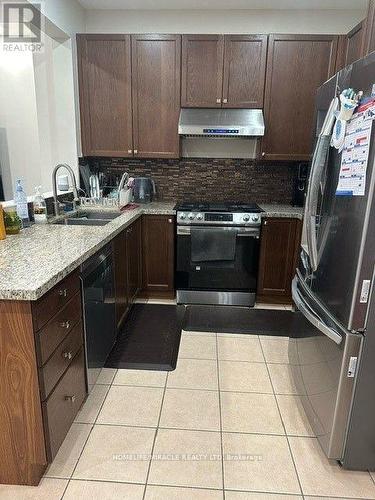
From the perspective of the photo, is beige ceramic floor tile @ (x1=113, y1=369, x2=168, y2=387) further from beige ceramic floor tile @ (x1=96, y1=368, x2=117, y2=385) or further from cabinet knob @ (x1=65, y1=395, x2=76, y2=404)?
cabinet knob @ (x1=65, y1=395, x2=76, y2=404)

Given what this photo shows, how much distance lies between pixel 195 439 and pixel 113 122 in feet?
8.97

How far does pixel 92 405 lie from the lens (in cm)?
191

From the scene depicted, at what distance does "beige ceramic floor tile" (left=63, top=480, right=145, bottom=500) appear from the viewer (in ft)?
4.56

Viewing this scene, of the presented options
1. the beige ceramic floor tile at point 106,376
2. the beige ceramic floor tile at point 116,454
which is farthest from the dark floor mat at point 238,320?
the beige ceramic floor tile at point 116,454

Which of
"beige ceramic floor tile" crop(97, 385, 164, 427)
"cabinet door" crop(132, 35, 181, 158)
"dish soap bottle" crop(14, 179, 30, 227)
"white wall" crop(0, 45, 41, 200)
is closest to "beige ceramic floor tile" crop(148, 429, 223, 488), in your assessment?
"beige ceramic floor tile" crop(97, 385, 164, 427)

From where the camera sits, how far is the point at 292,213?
3021 millimetres

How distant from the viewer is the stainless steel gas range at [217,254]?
3.02 metres

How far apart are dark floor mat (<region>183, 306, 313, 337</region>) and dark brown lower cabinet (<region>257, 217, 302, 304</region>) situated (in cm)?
18

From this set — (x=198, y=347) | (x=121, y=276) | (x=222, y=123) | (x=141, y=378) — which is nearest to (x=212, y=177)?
(x=222, y=123)

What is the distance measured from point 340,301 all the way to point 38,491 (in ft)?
4.92

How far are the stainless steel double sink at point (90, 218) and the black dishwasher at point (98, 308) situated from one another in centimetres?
60

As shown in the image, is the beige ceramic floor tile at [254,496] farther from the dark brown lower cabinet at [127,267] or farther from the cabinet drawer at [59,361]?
the dark brown lower cabinet at [127,267]

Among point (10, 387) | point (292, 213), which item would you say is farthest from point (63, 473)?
point (292, 213)

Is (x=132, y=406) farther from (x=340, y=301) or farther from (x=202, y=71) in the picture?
(x=202, y=71)
